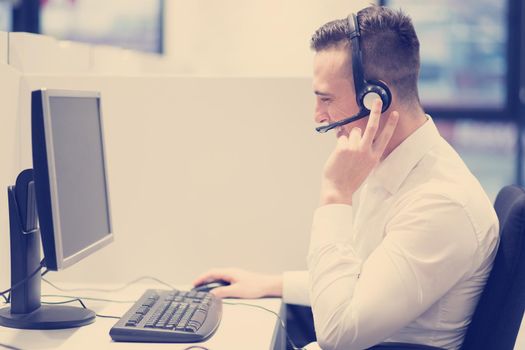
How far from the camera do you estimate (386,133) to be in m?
1.27

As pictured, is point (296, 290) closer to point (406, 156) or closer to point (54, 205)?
point (406, 156)

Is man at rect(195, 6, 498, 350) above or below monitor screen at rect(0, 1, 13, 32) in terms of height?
below

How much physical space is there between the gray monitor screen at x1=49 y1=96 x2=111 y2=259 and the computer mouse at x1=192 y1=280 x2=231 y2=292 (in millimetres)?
249

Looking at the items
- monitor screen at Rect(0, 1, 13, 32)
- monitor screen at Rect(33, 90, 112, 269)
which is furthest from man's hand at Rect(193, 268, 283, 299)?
monitor screen at Rect(0, 1, 13, 32)

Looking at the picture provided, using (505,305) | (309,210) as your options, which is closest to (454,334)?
(505,305)

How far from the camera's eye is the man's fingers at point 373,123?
125cm

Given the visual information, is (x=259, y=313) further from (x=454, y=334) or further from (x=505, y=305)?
(x=505, y=305)

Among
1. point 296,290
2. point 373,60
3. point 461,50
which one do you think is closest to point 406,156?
point 373,60

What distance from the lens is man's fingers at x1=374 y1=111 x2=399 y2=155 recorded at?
4.14 feet

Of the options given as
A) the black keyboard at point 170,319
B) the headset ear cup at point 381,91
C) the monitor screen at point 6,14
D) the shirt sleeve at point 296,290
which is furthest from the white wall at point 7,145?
the monitor screen at point 6,14

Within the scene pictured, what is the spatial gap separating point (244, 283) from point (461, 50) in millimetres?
2801

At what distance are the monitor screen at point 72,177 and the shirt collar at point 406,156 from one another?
0.59 metres

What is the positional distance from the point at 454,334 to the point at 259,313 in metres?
0.41

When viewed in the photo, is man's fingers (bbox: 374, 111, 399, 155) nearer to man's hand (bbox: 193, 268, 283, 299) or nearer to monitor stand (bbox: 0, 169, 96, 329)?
man's hand (bbox: 193, 268, 283, 299)
